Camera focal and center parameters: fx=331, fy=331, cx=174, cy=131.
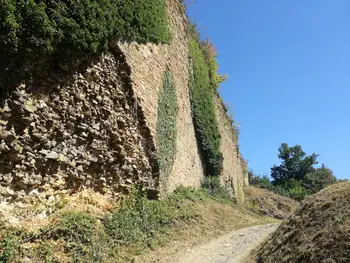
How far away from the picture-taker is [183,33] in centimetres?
1543

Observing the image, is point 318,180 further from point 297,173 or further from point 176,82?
point 176,82

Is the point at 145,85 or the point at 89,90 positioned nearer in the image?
the point at 89,90

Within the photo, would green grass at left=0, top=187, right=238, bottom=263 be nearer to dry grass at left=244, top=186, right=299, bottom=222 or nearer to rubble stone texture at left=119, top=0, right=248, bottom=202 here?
rubble stone texture at left=119, top=0, right=248, bottom=202

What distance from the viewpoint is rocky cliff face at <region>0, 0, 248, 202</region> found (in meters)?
6.52

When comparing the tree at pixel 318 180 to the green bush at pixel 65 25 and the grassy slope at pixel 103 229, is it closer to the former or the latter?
the grassy slope at pixel 103 229

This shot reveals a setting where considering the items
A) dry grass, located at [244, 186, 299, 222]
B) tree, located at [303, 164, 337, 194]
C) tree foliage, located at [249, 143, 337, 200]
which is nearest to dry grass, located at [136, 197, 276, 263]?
dry grass, located at [244, 186, 299, 222]

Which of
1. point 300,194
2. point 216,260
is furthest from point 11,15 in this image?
point 300,194

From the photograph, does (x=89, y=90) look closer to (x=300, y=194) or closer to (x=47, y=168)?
(x=47, y=168)

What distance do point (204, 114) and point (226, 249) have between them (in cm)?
873

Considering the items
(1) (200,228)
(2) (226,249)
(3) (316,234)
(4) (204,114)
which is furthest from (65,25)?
(4) (204,114)

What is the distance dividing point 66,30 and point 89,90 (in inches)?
61.3

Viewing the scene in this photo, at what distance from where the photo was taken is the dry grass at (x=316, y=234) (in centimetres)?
512

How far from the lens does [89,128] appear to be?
8.16 metres

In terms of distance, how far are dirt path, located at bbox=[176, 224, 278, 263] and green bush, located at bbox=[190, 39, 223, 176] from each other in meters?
5.92
